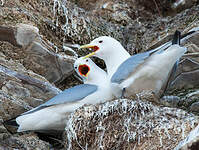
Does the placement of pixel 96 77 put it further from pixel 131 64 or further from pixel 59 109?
pixel 59 109

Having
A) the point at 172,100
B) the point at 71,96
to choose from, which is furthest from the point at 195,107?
the point at 71,96

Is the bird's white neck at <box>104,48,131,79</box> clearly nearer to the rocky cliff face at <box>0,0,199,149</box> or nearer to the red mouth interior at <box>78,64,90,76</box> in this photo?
the red mouth interior at <box>78,64,90,76</box>

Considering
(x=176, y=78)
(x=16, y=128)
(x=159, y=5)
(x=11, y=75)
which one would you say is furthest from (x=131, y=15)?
(x=16, y=128)

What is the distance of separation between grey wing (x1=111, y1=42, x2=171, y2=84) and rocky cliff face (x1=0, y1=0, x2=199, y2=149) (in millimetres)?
336

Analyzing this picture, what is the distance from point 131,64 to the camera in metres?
4.02

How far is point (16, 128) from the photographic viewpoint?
4.01 metres

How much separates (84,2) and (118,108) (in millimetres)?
3023

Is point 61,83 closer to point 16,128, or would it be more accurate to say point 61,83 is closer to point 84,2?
point 16,128

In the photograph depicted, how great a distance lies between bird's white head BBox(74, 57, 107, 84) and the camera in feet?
14.5

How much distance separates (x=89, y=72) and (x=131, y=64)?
541 millimetres

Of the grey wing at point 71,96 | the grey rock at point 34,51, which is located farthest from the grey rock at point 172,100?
the grey rock at point 34,51

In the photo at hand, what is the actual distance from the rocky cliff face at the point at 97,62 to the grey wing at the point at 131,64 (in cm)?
34

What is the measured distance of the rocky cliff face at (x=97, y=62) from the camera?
355 centimetres

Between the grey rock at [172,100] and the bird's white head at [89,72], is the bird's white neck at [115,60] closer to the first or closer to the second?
the bird's white head at [89,72]
